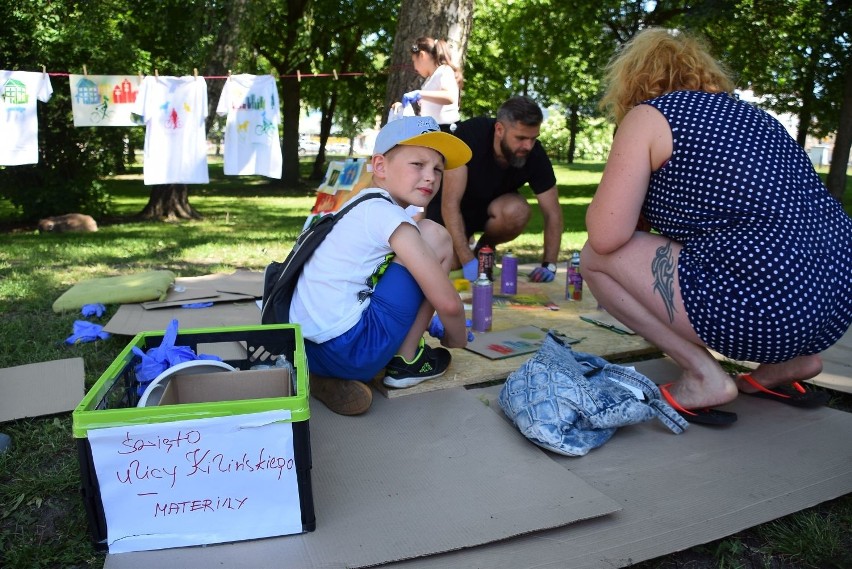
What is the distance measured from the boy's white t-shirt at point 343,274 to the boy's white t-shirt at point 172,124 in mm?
4720

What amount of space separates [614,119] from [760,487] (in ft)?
4.38

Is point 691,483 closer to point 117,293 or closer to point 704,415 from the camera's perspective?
point 704,415

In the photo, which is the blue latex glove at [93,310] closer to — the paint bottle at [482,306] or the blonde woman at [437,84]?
the paint bottle at [482,306]

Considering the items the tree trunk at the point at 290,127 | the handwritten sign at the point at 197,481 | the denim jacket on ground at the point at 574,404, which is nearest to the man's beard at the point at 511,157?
the denim jacket on ground at the point at 574,404

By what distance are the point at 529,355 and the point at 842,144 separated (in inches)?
422

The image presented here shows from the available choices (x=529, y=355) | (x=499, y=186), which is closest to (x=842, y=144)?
(x=499, y=186)

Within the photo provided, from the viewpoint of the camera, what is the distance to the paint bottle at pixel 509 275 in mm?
4027

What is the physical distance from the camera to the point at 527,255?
19.6 ft

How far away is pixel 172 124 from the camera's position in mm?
6602

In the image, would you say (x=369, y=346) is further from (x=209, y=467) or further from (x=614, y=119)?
(x=614, y=119)

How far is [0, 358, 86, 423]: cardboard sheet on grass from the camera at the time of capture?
2.43 metres

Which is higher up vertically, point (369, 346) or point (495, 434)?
point (369, 346)

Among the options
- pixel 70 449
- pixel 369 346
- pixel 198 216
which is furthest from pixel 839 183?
pixel 70 449

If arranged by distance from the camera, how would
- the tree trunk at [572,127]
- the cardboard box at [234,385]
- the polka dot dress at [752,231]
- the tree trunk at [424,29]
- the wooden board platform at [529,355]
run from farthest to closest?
the tree trunk at [572,127]
the tree trunk at [424,29]
the wooden board platform at [529,355]
the polka dot dress at [752,231]
the cardboard box at [234,385]
